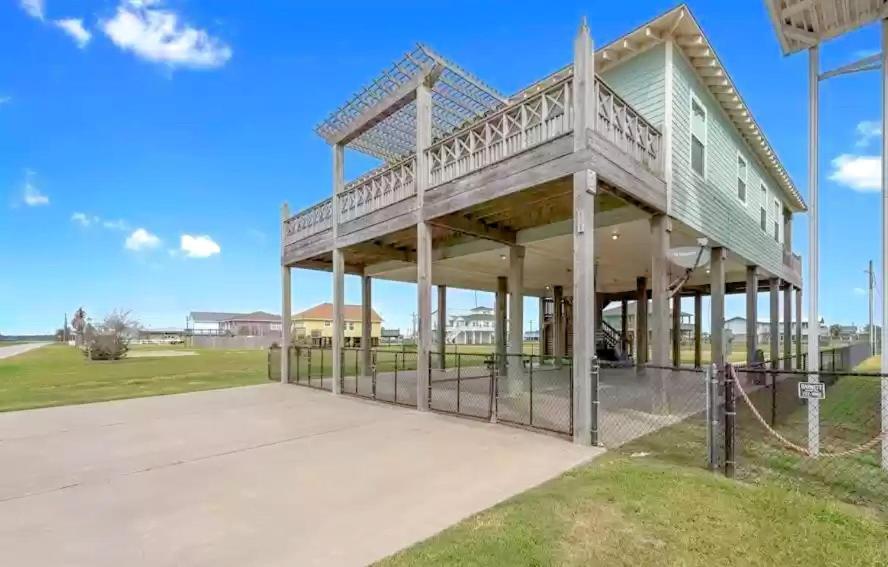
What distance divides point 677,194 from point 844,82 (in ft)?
9.73

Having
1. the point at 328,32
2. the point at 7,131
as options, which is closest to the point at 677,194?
the point at 328,32

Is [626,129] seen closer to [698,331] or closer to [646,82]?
[646,82]

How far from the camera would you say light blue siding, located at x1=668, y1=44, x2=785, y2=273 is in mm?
9188

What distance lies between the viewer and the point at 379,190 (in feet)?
35.4

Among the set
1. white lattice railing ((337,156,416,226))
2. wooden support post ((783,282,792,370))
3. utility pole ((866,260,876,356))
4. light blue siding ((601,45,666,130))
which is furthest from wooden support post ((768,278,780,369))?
utility pole ((866,260,876,356))

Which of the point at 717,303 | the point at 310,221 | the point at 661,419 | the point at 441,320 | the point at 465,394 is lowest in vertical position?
the point at 465,394

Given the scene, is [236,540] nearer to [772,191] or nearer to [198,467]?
[198,467]

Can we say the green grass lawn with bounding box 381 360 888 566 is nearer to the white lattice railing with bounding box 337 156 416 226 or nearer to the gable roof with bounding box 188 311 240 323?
the white lattice railing with bounding box 337 156 416 226

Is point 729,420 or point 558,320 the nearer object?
point 729,420

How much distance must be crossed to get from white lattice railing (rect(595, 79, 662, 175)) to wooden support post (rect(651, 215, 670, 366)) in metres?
1.08

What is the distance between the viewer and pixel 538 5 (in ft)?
36.8

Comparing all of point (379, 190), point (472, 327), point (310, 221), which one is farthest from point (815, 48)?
point (472, 327)

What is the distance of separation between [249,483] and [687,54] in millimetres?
10412

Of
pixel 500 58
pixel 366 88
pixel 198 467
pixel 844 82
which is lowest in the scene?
pixel 198 467
